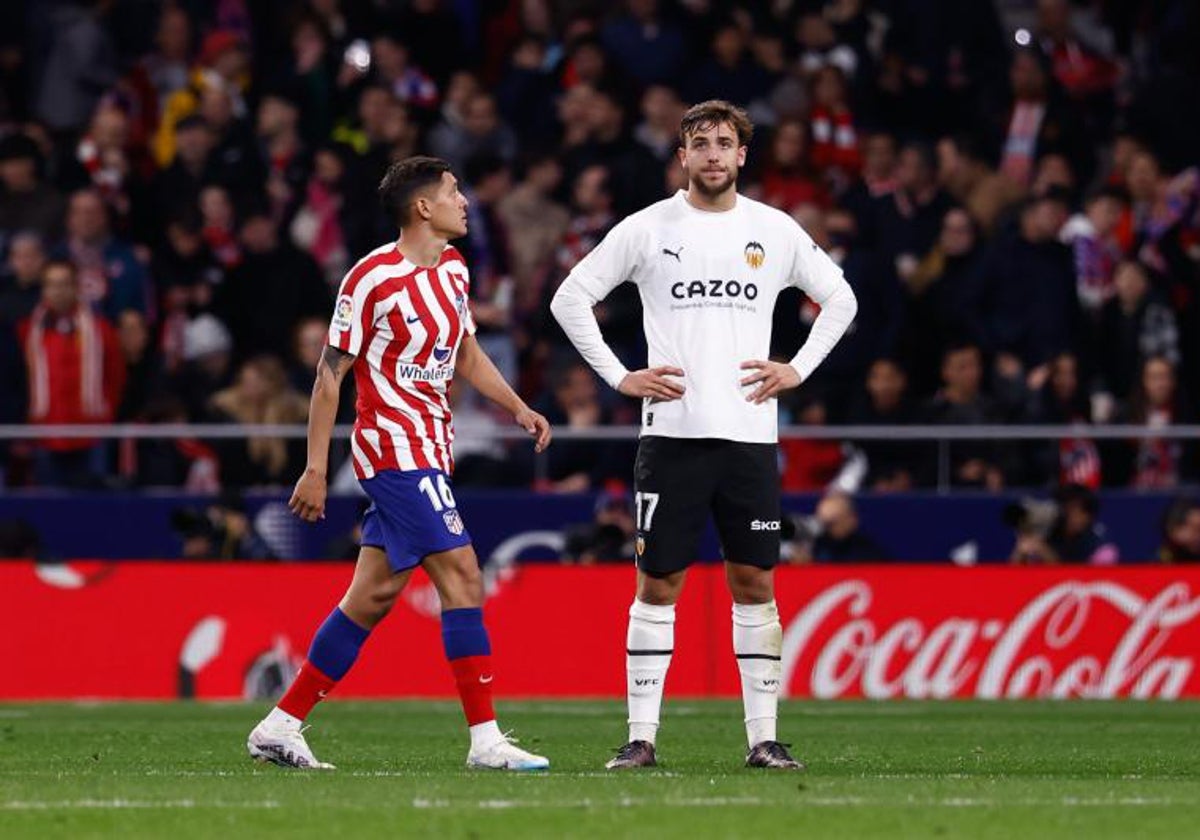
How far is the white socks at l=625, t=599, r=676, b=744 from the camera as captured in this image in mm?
10602

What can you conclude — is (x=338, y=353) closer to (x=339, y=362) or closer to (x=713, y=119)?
(x=339, y=362)

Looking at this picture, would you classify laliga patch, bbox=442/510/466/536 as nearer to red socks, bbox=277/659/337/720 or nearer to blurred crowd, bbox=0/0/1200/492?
red socks, bbox=277/659/337/720

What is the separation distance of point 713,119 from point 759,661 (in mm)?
2101

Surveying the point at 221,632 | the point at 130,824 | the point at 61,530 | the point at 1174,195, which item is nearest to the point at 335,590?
the point at 221,632

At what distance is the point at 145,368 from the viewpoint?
19859 mm

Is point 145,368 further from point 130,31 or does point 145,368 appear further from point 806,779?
point 806,779

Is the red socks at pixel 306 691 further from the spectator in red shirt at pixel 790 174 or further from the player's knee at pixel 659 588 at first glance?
the spectator in red shirt at pixel 790 174

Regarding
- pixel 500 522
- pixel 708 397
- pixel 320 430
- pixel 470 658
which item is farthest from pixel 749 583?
pixel 500 522

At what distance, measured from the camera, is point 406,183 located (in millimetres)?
10617

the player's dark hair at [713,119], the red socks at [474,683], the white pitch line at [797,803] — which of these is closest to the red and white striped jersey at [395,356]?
the red socks at [474,683]

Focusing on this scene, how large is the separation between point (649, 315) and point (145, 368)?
9.84 meters

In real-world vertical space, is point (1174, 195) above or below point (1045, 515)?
above

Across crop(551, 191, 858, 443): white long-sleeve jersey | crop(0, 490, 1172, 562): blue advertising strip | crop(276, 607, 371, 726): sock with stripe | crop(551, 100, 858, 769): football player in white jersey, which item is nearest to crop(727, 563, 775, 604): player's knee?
crop(551, 100, 858, 769): football player in white jersey

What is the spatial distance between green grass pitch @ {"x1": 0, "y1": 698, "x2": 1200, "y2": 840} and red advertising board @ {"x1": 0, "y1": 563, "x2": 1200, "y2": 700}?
2372 mm
